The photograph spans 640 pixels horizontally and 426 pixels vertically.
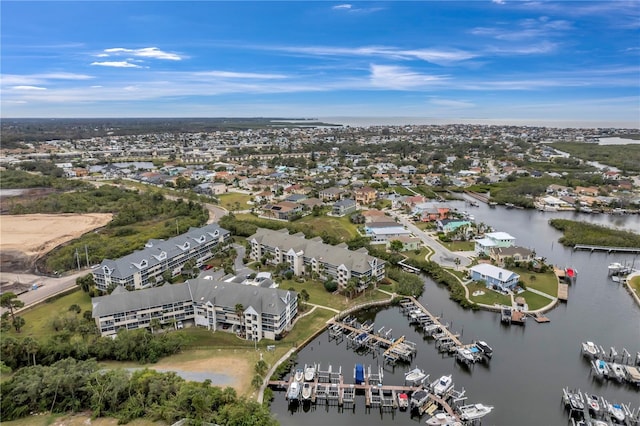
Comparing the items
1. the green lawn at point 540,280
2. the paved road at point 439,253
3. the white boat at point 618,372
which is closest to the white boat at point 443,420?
the white boat at point 618,372

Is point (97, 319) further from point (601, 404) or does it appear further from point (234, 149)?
point (234, 149)

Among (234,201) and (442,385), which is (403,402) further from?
(234,201)

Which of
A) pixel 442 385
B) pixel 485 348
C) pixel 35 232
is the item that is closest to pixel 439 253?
pixel 485 348

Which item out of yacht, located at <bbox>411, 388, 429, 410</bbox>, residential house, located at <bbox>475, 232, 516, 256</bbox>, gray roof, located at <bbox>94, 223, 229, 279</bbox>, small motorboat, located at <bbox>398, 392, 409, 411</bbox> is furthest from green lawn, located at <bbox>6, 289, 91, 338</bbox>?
residential house, located at <bbox>475, 232, 516, 256</bbox>

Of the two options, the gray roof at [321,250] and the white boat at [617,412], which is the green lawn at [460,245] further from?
the white boat at [617,412]

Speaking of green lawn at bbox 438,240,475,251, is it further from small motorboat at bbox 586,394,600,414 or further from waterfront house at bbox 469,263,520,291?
small motorboat at bbox 586,394,600,414

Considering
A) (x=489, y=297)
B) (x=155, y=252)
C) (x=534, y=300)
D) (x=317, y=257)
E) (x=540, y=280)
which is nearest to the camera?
(x=534, y=300)

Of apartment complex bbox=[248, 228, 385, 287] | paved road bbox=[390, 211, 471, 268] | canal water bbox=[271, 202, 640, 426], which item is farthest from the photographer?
paved road bbox=[390, 211, 471, 268]
